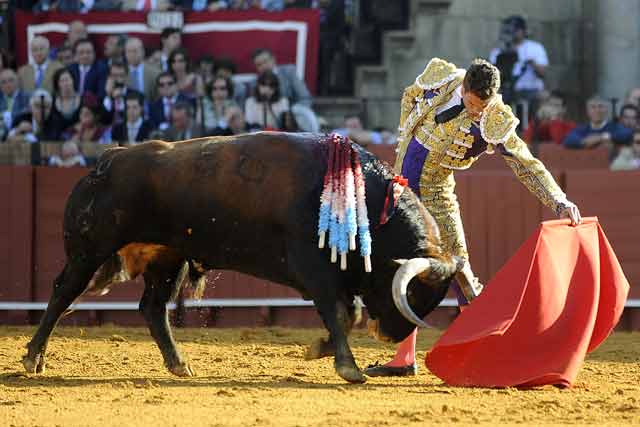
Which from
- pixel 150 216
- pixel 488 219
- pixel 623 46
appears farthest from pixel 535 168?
pixel 623 46

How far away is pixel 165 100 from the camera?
1037 cm

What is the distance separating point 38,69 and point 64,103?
0.56 m

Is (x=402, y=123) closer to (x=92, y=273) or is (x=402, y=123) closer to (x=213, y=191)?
(x=213, y=191)

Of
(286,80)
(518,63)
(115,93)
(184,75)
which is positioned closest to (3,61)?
(115,93)

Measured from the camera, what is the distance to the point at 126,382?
607 cm

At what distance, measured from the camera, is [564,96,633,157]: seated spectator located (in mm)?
9766

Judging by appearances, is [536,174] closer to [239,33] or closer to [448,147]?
[448,147]

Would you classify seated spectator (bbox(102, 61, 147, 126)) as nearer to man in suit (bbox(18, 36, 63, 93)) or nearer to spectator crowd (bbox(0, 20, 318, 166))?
spectator crowd (bbox(0, 20, 318, 166))

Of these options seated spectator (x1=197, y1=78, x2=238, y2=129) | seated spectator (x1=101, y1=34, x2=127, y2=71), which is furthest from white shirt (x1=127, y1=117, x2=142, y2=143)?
seated spectator (x1=101, y1=34, x2=127, y2=71)

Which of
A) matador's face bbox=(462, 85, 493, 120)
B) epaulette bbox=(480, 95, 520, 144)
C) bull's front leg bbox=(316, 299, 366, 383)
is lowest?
bull's front leg bbox=(316, 299, 366, 383)

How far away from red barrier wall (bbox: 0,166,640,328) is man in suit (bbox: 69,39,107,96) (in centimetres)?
137

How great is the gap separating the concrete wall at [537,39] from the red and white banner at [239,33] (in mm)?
759

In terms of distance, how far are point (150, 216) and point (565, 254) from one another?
5.72 feet

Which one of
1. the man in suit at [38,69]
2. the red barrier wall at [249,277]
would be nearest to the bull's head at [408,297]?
the red barrier wall at [249,277]
